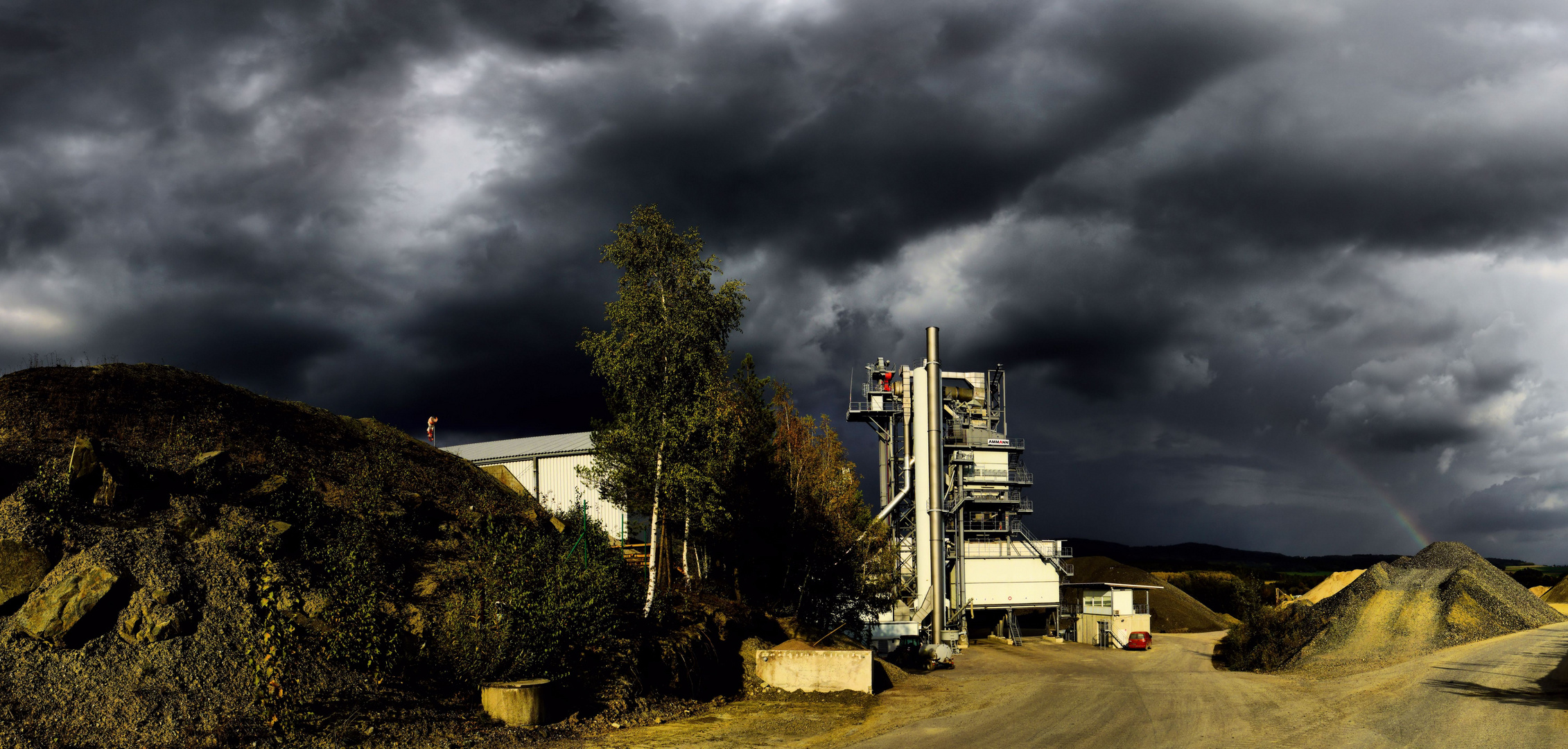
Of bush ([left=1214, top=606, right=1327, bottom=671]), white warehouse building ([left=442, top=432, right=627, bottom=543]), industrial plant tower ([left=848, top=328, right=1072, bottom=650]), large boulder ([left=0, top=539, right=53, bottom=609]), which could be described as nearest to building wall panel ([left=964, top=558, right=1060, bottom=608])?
industrial plant tower ([left=848, top=328, right=1072, bottom=650])

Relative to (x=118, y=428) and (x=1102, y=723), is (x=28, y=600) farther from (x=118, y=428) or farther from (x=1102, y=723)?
(x=1102, y=723)

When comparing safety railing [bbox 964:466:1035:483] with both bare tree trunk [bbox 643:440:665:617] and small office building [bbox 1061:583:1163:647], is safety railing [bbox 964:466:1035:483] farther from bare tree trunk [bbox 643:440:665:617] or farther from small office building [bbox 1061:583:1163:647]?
bare tree trunk [bbox 643:440:665:617]

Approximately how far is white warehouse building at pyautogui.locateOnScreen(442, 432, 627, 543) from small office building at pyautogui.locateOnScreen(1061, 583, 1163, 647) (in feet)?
112

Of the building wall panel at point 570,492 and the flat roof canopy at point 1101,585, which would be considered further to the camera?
the flat roof canopy at point 1101,585

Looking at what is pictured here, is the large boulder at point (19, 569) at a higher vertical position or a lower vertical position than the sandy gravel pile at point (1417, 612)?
higher

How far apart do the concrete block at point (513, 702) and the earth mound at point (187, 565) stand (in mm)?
1020

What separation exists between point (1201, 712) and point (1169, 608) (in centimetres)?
5512

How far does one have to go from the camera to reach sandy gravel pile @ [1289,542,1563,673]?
31.2m

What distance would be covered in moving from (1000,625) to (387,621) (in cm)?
4694

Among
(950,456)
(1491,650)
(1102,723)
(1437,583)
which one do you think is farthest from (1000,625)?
(1102,723)

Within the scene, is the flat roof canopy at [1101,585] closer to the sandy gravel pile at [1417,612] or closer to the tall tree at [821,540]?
the sandy gravel pile at [1417,612]

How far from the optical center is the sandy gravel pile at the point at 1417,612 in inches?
1228

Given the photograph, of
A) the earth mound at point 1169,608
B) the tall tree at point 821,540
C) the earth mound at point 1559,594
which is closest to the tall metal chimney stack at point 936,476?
the tall tree at point 821,540

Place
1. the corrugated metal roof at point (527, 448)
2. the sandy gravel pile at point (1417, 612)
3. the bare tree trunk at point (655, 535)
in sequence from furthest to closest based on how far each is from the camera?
the corrugated metal roof at point (527, 448) < the sandy gravel pile at point (1417, 612) < the bare tree trunk at point (655, 535)
